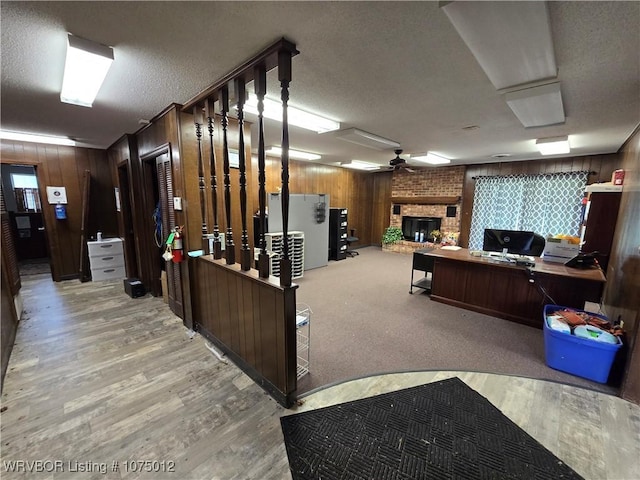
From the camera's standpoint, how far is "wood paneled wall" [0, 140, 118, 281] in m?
4.23

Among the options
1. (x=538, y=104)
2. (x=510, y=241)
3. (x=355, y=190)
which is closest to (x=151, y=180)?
(x=538, y=104)

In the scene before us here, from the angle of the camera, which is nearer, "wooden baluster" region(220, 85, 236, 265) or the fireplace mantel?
"wooden baluster" region(220, 85, 236, 265)

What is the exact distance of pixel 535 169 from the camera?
227 inches

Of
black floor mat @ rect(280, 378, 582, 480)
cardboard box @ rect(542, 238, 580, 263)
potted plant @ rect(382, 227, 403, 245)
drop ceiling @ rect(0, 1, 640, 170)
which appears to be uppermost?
drop ceiling @ rect(0, 1, 640, 170)

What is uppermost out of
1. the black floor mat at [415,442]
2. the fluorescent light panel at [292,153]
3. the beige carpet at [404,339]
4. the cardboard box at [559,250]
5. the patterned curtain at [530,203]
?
the fluorescent light panel at [292,153]

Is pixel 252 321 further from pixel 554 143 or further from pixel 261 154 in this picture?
pixel 554 143

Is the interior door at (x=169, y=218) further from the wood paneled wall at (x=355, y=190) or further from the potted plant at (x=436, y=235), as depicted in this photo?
the potted plant at (x=436, y=235)

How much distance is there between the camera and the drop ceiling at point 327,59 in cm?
130

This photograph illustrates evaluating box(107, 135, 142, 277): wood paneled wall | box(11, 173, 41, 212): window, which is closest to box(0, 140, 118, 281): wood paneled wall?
box(107, 135, 142, 277): wood paneled wall

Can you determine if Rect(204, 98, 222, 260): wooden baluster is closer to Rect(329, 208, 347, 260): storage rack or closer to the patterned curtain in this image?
Rect(329, 208, 347, 260): storage rack

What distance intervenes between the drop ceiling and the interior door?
55 cm

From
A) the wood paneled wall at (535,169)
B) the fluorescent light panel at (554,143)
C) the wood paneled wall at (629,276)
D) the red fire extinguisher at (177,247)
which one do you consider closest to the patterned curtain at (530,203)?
the wood paneled wall at (535,169)

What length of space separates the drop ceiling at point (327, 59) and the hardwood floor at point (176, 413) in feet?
7.70

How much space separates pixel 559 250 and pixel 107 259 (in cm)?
707
